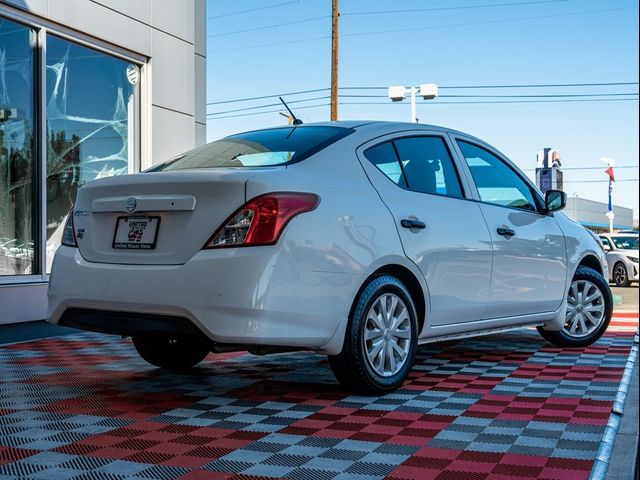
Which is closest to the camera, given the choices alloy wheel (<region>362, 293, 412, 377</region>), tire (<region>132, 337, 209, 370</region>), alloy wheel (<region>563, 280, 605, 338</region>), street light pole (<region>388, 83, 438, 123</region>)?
alloy wheel (<region>362, 293, 412, 377</region>)

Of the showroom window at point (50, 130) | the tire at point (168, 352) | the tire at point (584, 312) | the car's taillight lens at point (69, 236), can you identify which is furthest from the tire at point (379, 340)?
the showroom window at point (50, 130)

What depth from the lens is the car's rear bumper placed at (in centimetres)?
425

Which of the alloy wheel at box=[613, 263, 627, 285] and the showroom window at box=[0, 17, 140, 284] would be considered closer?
the showroom window at box=[0, 17, 140, 284]

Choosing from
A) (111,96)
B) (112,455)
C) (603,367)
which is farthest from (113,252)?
(111,96)

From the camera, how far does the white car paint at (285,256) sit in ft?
14.1

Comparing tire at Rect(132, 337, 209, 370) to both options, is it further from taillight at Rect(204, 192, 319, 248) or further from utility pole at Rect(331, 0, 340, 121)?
utility pole at Rect(331, 0, 340, 121)

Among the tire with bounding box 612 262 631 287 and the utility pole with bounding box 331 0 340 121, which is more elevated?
the utility pole with bounding box 331 0 340 121

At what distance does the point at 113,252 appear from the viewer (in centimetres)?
467

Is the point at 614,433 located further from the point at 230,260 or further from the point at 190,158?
the point at 190,158

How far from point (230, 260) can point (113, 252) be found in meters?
0.82

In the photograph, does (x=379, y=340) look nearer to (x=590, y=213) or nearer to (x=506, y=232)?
(x=506, y=232)

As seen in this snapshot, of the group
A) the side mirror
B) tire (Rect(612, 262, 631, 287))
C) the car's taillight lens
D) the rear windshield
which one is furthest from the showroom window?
tire (Rect(612, 262, 631, 287))

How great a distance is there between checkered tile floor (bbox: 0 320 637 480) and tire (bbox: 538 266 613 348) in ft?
1.85

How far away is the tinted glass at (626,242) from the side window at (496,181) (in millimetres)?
19004
